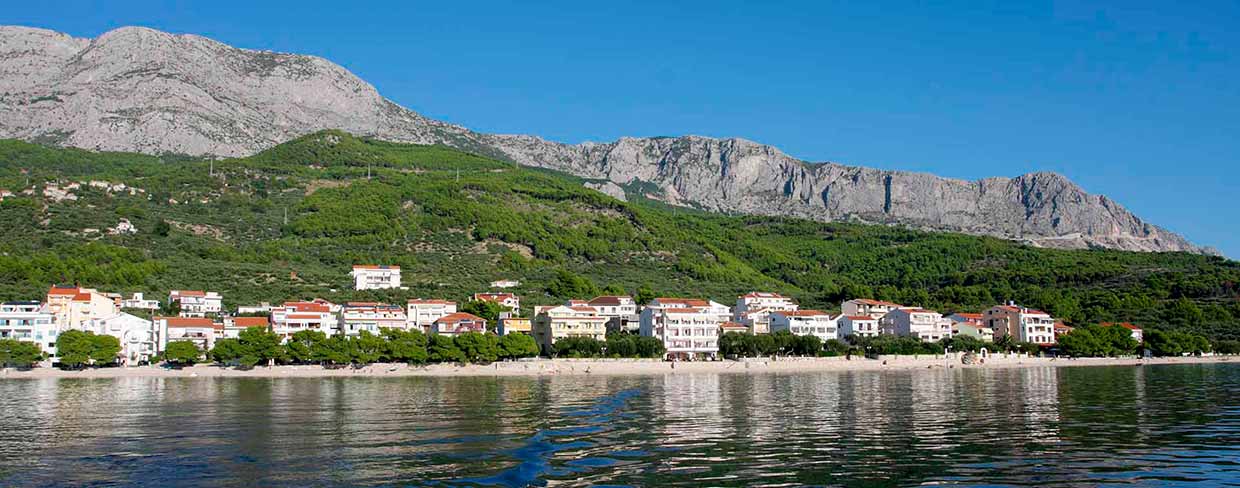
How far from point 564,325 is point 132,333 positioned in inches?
1295

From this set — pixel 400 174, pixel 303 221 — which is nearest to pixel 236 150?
pixel 400 174

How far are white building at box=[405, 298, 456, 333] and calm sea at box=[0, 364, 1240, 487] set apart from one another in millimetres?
38490

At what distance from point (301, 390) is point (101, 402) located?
33.9 feet

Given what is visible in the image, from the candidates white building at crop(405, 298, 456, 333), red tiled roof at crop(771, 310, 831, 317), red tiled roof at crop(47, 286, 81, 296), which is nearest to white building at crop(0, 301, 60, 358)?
red tiled roof at crop(47, 286, 81, 296)

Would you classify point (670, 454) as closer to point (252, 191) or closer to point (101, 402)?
point (101, 402)

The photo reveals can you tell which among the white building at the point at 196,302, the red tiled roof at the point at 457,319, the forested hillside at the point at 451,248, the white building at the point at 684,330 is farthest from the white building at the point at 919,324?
the white building at the point at 196,302

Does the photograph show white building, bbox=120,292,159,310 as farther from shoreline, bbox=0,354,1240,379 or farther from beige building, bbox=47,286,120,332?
shoreline, bbox=0,354,1240,379

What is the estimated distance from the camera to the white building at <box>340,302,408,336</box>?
284ft

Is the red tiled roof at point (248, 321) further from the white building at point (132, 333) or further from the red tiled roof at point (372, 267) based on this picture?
the red tiled roof at point (372, 267)

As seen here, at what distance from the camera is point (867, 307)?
105062 millimetres

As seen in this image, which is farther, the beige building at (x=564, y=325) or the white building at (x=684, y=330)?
the beige building at (x=564, y=325)

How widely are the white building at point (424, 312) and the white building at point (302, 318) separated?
23.3 feet

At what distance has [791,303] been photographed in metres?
113

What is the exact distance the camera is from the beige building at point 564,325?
86625 millimetres
